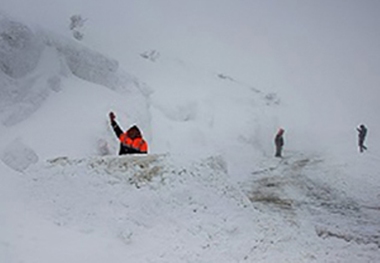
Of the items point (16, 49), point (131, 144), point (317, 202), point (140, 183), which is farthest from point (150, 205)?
point (16, 49)

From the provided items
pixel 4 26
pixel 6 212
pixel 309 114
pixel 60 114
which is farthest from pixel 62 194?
pixel 309 114

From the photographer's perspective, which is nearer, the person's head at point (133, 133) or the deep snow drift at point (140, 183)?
the deep snow drift at point (140, 183)

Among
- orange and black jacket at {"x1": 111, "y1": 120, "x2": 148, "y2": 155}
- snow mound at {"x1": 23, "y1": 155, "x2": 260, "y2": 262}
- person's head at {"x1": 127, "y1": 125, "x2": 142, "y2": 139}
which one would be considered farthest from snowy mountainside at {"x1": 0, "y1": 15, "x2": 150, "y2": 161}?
snow mound at {"x1": 23, "y1": 155, "x2": 260, "y2": 262}

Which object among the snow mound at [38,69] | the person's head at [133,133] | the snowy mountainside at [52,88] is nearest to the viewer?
the person's head at [133,133]

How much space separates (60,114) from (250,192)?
6687 mm

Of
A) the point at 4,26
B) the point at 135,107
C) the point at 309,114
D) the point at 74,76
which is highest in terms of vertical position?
the point at 4,26

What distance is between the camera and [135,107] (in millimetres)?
15062

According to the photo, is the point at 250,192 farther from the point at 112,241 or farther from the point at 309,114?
the point at 309,114

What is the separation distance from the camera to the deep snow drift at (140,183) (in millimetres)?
6531

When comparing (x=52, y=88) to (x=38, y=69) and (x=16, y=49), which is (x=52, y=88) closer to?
(x=38, y=69)

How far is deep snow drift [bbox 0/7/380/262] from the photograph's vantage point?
653 cm

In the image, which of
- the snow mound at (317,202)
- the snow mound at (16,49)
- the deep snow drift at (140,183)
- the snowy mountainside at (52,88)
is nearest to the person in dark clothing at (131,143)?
the deep snow drift at (140,183)

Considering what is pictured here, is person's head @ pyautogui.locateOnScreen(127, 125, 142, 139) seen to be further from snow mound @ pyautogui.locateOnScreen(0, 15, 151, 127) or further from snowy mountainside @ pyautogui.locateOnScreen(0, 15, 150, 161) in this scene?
snow mound @ pyautogui.locateOnScreen(0, 15, 151, 127)

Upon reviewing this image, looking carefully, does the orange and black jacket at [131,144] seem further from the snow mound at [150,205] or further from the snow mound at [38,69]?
the snow mound at [38,69]
